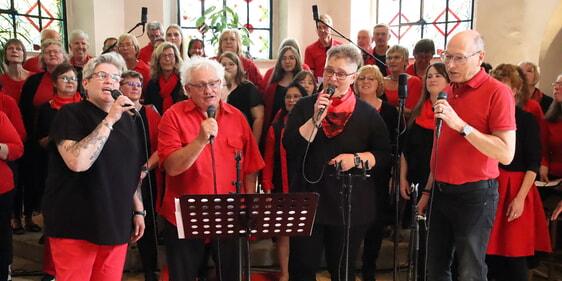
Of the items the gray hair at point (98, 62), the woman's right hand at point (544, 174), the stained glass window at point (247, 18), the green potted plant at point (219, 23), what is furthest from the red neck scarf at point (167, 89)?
the stained glass window at point (247, 18)

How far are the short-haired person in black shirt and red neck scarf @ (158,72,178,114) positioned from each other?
1.79 metres

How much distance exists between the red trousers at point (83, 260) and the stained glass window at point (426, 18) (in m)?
6.24

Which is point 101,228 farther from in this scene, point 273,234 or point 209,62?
point 209,62

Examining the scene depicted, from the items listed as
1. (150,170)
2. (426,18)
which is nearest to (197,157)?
(150,170)

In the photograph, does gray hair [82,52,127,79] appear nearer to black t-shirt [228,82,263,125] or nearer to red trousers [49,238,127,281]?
red trousers [49,238,127,281]

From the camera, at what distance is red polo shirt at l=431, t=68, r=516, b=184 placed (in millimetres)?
2424

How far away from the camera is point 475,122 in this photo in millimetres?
2484

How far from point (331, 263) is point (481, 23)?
4.70m

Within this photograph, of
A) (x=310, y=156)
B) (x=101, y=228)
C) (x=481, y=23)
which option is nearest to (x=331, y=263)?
(x=310, y=156)

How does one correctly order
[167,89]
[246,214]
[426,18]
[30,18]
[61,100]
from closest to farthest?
[246,214] → [61,100] → [167,89] → [30,18] → [426,18]

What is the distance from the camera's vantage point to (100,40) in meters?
7.36

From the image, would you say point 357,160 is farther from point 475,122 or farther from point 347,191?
point 475,122

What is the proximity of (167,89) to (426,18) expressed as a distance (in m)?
5.14

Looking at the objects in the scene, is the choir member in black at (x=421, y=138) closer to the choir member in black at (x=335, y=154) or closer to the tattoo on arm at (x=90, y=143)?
the choir member in black at (x=335, y=154)
